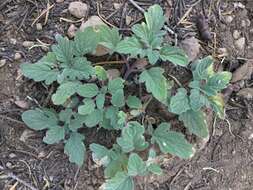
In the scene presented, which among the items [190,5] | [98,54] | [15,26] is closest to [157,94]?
[98,54]

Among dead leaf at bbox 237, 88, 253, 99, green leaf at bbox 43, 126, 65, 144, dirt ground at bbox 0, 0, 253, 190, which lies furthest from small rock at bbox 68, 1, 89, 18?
dead leaf at bbox 237, 88, 253, 99

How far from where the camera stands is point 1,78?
7.07 ft

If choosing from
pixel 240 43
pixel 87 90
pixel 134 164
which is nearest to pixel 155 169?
pixel 134 164

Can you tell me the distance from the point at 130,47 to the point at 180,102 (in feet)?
0.96

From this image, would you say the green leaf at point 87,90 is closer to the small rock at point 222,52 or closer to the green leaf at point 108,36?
the green leaf at point 108,36

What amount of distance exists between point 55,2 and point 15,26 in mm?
195

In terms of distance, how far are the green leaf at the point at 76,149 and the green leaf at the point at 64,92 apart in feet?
0.55

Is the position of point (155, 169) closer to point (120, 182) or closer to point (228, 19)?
point (120, 182)

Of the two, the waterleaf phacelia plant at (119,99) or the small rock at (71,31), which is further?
the small rock at (71,31)

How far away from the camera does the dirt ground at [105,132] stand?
214cm

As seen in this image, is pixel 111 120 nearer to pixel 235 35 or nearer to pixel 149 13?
pixel 149 13

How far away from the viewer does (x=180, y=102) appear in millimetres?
2090

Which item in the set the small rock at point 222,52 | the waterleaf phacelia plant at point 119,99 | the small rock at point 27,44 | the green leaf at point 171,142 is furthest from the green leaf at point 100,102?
the small rock at point 222,52

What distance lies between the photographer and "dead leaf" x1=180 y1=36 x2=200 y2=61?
Result: 2205mm
